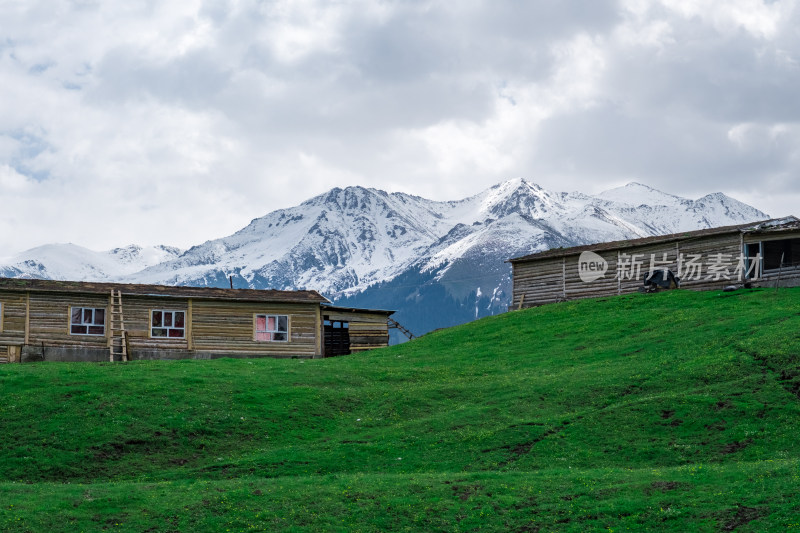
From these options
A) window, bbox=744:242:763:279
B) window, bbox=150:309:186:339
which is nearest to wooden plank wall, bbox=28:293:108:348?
window, bbox=150:309:186:339

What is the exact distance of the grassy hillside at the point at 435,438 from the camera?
2378 centimetres

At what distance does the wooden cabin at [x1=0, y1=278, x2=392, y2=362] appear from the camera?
2341 inches

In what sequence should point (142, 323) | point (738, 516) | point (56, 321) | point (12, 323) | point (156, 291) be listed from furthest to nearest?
1. point (156, 291)
2. point (142, 323)
3. point (56, 321)
4. point (12, 323)
5. point (738, 516)

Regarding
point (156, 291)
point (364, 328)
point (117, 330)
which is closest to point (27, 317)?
point (117, 330)

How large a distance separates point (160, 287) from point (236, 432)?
33.0 meters

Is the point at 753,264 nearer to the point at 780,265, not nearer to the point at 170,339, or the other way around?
the point at 780,265

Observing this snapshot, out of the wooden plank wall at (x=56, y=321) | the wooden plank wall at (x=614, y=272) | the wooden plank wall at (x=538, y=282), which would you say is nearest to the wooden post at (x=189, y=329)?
the wooden plank wall at (x=56, y=321)

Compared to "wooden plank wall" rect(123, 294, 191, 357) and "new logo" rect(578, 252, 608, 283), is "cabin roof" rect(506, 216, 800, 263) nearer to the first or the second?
"new logo" rect(578, 252, 608, 283)

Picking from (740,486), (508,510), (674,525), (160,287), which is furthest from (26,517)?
(160,287)

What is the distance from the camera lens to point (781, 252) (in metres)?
70.6

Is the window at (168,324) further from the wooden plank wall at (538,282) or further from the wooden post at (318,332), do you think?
the wooden plank wall at (538,282)

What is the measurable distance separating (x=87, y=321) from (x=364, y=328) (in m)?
23.3

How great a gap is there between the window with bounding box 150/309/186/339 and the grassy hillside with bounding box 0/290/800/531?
39.4 ft

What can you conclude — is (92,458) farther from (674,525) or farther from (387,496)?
(674,525)
